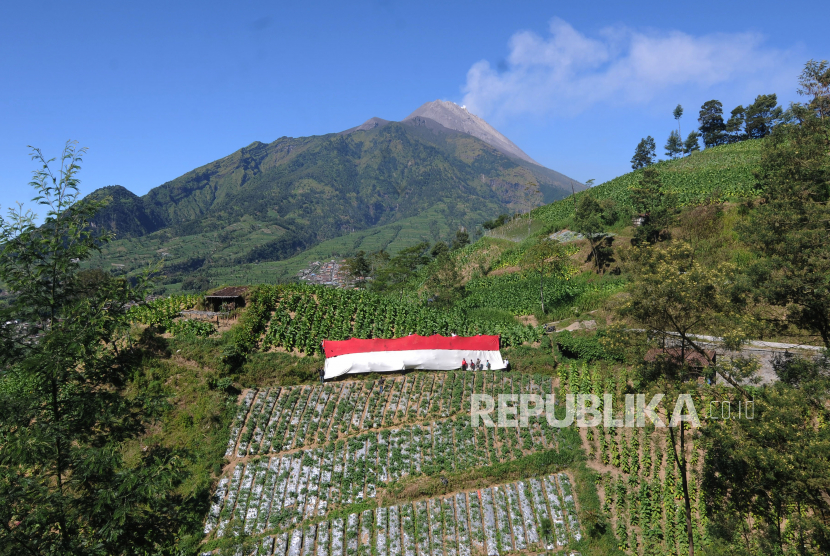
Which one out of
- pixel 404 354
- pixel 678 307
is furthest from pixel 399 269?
pixel 678 307

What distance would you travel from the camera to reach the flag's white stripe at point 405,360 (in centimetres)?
2527

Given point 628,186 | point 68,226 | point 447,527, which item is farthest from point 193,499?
point 628,186

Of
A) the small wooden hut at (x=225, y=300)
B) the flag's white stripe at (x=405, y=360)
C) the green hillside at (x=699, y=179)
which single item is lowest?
the flag's white stripe at (x=405, y=360)

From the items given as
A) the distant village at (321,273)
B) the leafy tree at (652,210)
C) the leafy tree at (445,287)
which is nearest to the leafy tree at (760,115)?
the leafy tree at (652,210)

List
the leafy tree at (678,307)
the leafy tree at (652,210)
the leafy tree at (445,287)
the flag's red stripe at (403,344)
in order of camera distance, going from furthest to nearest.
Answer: the leafy tree at (445,287), the leafy tree at (652,210), the flag's red stripe at (403,344), the leafy tree at (678,307)

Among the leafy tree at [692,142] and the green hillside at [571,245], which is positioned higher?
the leafy tree at [692,142]

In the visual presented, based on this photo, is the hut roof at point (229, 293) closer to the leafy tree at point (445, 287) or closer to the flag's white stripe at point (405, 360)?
the flag's white stripe at point (405, 360)

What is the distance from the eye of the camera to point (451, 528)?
1695cm

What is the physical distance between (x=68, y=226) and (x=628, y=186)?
70.9m

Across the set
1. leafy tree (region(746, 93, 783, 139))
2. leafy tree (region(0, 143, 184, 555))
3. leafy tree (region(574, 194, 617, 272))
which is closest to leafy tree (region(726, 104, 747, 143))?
leafy tree (region(746, 93, 783, 139))

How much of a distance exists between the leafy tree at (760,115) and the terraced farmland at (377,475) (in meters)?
82.1

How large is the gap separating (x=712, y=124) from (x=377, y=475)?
3869 inches

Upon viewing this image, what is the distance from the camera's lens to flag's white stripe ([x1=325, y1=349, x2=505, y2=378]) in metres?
25.3

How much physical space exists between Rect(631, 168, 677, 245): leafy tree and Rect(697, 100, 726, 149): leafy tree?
2188 inches
